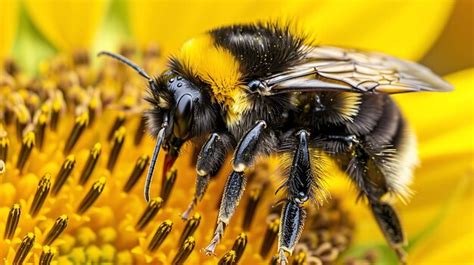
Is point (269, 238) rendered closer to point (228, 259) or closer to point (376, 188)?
point (228, 259)

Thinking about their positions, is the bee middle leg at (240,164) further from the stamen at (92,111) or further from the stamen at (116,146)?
the stamen at (92,111)

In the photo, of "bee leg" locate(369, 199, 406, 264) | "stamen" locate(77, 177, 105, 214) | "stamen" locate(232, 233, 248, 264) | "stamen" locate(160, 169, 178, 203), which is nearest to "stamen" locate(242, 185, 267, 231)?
"stamen" locate(232, 233, 248, 264)

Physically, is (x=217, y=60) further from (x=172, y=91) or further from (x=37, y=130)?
(x=37, y=130)

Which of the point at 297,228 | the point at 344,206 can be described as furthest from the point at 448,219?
the point at 297,228

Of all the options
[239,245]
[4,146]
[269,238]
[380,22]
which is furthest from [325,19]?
[4,146]

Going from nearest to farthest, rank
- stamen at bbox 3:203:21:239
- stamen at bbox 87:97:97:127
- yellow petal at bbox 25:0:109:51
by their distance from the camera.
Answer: stamen at bbox 3:203:21:239
stamen at bbox 87:97:97:127
yellow petal at bbox 25:0:109:51

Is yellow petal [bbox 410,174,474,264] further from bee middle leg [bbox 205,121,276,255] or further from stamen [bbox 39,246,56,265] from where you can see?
stamen [bbox 39,246,56,265]
